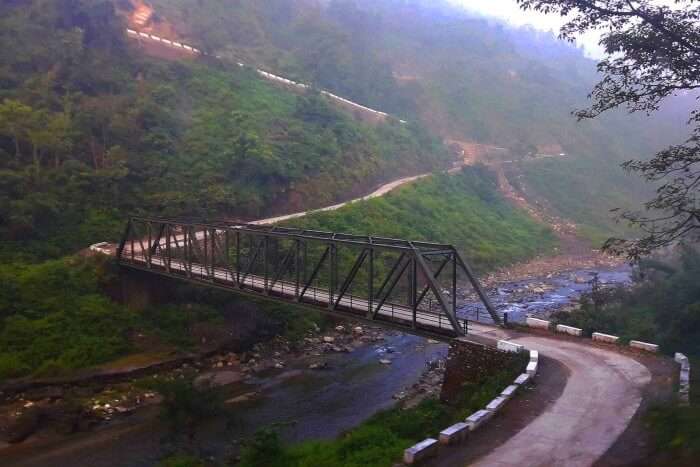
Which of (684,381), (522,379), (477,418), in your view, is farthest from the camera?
(522,379)

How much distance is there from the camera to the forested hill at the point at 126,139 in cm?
3250

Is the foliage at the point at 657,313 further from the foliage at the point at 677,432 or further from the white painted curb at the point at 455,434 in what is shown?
the white painted curb at the point at 455,434

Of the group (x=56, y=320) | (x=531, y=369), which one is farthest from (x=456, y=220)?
(x=531, y=369)

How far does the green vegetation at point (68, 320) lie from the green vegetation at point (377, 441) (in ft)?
44.7

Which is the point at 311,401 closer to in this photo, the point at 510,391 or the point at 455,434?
the point at 510,391

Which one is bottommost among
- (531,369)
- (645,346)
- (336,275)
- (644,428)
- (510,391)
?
(644,428)

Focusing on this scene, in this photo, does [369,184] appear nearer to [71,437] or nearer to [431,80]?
[71,437]

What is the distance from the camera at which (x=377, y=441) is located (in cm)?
1357

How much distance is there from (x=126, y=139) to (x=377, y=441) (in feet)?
106

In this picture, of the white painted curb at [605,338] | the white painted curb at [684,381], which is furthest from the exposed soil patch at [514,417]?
the white painted curb at [605,338]

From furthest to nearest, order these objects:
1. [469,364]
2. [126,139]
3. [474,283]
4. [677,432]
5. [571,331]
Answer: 1. [126,139]
2. [571,331]
3. [474,283]
4. [469,364]
5. [677,432]

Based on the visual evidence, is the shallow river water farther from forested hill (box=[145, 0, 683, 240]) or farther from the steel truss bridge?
forested hill (box=[145, 0, 683, 240])

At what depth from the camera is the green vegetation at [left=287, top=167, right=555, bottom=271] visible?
150ft

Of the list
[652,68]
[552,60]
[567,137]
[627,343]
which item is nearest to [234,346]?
[627,343]
